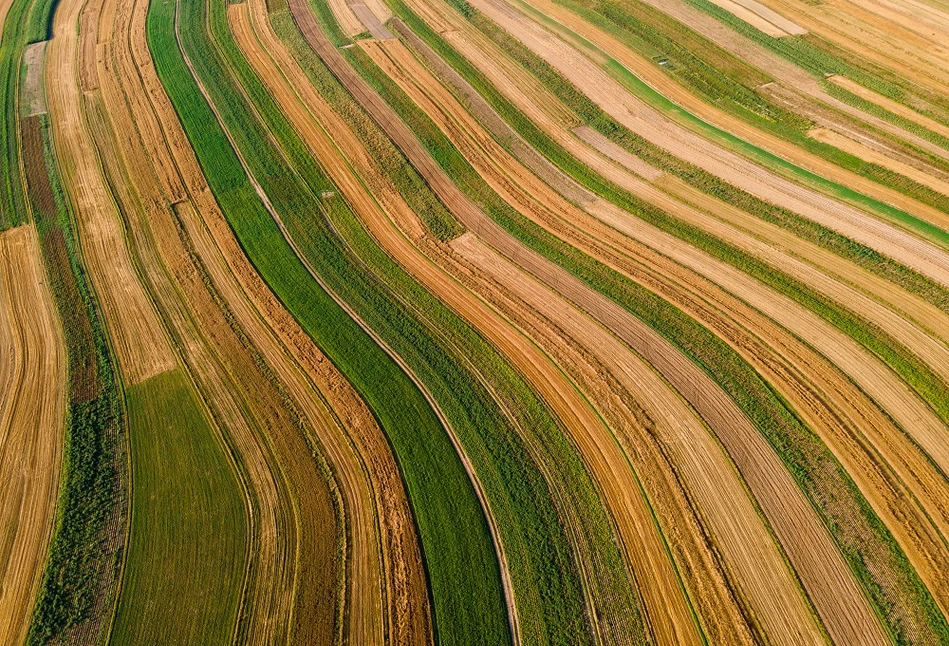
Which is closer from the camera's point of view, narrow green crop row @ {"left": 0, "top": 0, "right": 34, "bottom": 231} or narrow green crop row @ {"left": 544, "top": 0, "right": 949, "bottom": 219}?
narrow green crop row @ {"left": 544, "top": 0, "right": 949, "bottom": 219}

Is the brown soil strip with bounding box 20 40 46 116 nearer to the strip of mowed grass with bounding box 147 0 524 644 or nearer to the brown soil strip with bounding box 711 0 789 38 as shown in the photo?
the strip of mowed grass with bounding box 147 0 524 644

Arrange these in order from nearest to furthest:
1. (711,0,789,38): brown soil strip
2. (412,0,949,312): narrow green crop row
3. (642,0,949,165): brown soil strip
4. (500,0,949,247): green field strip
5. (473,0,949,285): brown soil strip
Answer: (412,0,949,312): narrow green crop row
(473,0,949,285): brown soil strip
(500,0,949,247): green field strip
(642,0,949,165): brown soil strip
(711,0,789,38): brown soil strip

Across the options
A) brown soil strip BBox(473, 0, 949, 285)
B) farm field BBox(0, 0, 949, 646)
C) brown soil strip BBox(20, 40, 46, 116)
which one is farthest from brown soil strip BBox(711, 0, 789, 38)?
brown soil strip BBox(20, 40, 46, 116)

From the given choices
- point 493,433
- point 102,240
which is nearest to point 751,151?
point 493,433

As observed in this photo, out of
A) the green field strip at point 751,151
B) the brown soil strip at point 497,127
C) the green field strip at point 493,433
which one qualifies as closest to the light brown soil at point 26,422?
the green field strip at point 493,433

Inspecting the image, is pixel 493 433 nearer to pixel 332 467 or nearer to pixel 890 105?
pixel 332 467

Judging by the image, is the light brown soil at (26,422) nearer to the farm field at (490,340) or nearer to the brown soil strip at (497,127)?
the farm field at (490,340)
